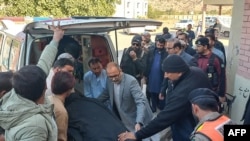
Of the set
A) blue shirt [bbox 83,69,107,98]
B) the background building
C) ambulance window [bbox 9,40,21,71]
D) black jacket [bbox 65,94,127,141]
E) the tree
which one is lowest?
the background building

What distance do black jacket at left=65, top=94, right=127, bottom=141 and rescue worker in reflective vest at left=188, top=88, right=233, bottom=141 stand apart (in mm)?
678

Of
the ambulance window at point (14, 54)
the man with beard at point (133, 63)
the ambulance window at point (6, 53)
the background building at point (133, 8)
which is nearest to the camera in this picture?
the ambulance window at point (14, 54)

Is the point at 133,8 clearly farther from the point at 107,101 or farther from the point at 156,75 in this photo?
the point at 107,101

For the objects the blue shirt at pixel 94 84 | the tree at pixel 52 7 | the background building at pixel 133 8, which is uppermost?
the tree at pixel 52 7

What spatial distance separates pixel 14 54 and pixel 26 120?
2.89 m

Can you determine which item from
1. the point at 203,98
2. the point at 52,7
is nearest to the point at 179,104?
the point at 203,98

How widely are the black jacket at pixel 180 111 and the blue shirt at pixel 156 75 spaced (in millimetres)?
2994

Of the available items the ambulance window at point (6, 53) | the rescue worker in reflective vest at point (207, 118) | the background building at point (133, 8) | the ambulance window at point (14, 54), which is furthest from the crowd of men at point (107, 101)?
the background building at point (133, 8)

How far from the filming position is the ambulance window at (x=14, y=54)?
434 centimetres

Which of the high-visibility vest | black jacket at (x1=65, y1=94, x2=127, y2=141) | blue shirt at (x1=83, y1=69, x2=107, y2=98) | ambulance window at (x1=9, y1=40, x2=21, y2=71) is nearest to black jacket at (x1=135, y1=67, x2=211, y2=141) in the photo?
black jacket at (x1=65, y1=94, x2=127, y2=141)

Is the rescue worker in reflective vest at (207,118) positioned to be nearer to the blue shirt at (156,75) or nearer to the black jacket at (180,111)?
the black jacket at (180,111)

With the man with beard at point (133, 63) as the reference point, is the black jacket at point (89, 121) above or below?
above

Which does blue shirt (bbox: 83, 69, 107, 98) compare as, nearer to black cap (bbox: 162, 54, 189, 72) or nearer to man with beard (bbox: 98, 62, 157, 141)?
man with beard (bbox: 98, 62, 157, 141)

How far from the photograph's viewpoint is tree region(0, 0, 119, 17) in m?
13.9
